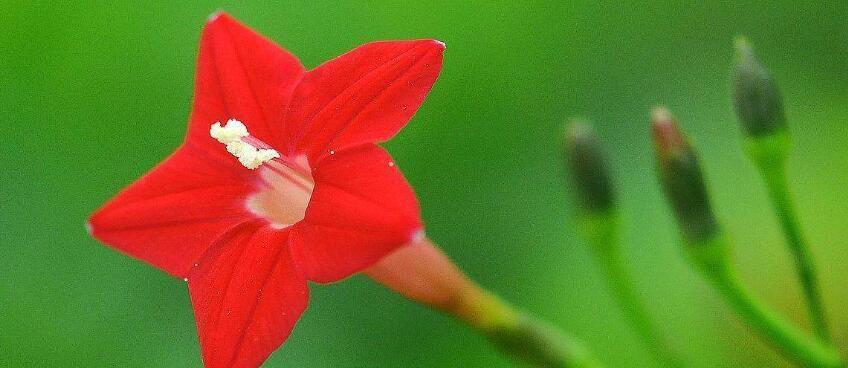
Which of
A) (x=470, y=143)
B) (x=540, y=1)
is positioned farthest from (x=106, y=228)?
(x=540, y=1)

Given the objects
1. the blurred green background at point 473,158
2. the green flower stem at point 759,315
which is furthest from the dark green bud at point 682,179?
the blurred green background at point 473,158

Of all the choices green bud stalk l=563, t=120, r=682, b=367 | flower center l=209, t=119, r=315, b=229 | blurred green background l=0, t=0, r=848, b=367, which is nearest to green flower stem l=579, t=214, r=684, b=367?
green bud stalk l=563, t=120, r=682, b=367

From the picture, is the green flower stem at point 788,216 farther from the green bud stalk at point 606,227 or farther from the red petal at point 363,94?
the red petal at point 363,94

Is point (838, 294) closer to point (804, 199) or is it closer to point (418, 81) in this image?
point (804, 199)

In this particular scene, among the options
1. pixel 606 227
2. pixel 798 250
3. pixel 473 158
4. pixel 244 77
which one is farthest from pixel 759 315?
pixel 473 158

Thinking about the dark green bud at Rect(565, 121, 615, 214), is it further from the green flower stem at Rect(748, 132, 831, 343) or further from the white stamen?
the white stamen
